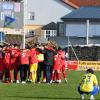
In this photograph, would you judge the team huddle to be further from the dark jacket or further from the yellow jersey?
the yellow jersey

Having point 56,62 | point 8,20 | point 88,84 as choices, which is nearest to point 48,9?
point 8,20

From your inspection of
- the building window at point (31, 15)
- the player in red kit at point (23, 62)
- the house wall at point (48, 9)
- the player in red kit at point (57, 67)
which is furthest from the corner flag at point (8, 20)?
the building window at point (31, 15)

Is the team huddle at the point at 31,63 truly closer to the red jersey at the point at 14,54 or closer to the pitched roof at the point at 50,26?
the red jersey at the point at 14,54

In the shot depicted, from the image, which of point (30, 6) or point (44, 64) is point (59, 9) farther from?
point (44, 64)

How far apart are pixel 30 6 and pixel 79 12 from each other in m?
16.7

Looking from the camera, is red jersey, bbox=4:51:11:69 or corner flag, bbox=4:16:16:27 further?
corner flag, bbox=4:16:16:27

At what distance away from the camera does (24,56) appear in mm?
29406

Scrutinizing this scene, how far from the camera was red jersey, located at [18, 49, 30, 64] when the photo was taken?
29.3m

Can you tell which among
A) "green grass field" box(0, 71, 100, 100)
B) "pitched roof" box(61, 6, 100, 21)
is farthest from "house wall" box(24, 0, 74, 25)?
"green grass field" box(0, 71, 100, 100)

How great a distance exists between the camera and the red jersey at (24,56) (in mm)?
29297

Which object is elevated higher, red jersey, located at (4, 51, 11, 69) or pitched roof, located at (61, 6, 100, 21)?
pitched roof, located at (61, 6, 100, 21)

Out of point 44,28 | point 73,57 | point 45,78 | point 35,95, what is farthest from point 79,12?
point 35,95

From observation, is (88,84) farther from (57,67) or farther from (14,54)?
(14,54)

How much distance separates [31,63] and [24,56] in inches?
17.9
